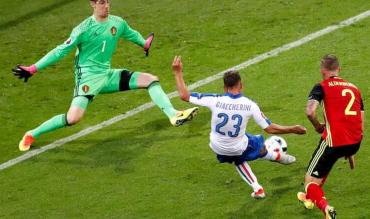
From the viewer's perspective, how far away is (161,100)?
13.2m

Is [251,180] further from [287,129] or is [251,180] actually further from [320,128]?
[320,128]

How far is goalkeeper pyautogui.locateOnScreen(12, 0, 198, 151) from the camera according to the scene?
1312cm

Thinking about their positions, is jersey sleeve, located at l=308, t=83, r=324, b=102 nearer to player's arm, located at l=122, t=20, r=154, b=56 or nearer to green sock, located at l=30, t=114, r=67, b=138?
player's arm, located at l=122, t=20, r=154, b=56

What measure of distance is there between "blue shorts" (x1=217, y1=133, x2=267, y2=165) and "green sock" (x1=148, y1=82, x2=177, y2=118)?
1.79 meters

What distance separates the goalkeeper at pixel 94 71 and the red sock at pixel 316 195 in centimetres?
290

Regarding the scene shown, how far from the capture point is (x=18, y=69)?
12.7m

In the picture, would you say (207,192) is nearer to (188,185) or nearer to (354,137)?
(188,185)

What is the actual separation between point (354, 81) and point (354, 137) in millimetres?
4325

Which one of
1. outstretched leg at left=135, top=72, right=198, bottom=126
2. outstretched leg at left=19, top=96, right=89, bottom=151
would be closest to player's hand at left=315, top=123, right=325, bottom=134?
outstretched leg at left=135, top=72, right=198, bottom=126

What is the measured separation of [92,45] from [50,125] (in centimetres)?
124

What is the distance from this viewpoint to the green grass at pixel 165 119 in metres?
11.6

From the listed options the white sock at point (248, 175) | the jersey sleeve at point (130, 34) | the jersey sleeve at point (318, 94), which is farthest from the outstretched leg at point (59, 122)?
the jersey sleeve at point (318, 94)

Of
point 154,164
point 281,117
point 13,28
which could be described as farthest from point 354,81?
point 13,28

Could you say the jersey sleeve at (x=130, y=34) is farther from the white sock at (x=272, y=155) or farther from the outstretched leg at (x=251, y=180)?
the outstretched leg at (x=251, y=180)
